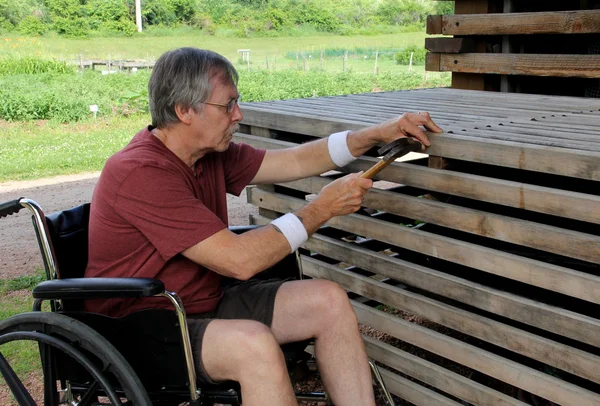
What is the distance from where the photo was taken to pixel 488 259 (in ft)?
7.62

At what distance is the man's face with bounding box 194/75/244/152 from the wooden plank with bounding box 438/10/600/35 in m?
2.26

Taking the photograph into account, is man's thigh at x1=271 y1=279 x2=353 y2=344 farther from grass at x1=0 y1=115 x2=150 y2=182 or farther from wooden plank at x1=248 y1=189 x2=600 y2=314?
grass at x1=0 y1=115 x2=150 y2=182

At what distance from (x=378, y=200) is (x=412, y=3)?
59296 mm

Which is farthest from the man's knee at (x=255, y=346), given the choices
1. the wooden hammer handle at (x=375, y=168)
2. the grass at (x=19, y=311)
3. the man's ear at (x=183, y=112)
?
the grass at (x=19, y=311)

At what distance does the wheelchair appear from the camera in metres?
2.09

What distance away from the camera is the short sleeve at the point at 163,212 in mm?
2252

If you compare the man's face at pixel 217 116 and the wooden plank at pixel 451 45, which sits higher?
the wooden plank at pixel 451 45

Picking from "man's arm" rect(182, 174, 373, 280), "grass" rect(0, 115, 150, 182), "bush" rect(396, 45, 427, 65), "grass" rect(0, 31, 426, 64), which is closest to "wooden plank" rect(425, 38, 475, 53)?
"man's arm" rect(182, 174, 373, 280)

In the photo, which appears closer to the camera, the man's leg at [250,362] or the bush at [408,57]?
the man's leg at [250,362]

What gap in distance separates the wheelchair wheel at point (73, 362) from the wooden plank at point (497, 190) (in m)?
1.18

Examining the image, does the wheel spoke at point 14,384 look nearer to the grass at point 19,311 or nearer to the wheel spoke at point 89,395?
the wheel spoke at point 89,395

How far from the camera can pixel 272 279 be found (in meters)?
2.78

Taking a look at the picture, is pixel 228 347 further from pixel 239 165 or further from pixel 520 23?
pixel 520 23

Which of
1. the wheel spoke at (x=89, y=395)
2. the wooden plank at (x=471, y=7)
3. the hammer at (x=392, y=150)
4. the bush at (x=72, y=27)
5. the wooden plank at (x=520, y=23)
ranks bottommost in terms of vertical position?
the wheel spoke at (x=89, y=395)
